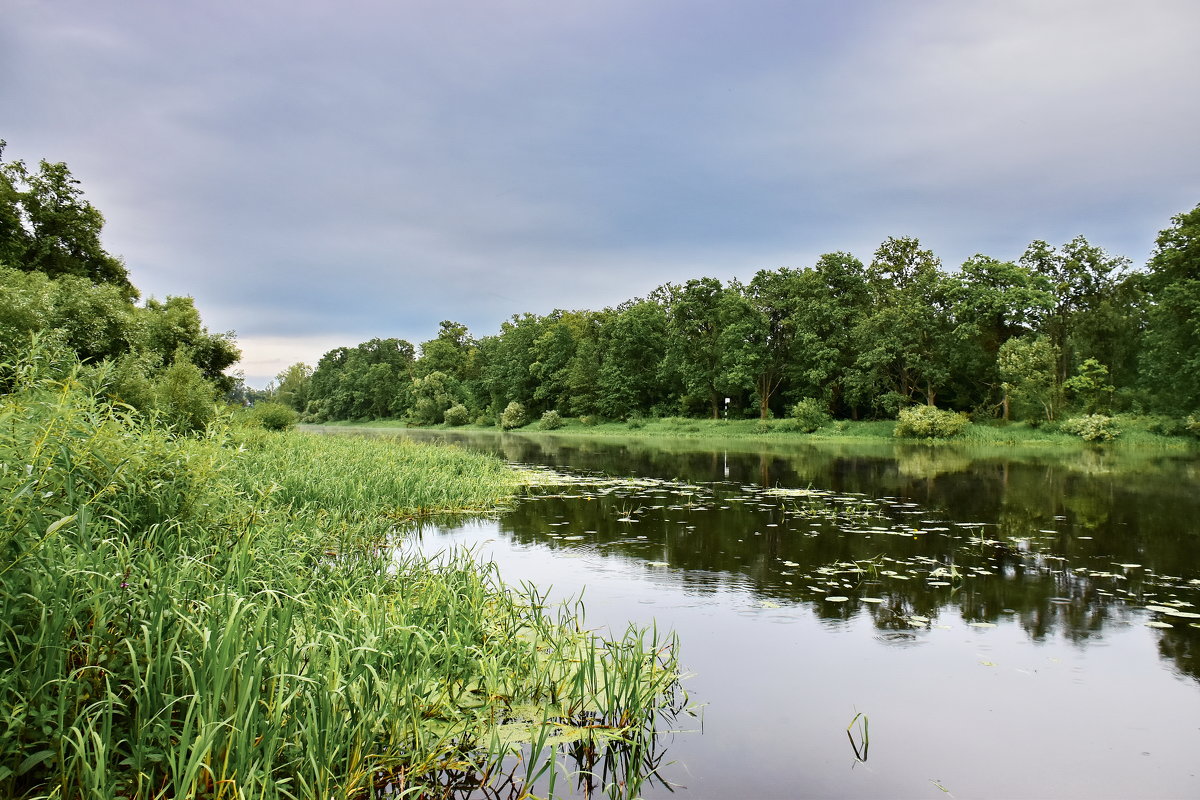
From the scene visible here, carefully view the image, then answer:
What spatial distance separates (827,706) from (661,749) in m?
1.48

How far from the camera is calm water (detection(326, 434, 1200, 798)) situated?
4.06 m

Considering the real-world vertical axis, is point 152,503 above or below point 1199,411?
below

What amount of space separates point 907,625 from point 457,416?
7600 centimetres

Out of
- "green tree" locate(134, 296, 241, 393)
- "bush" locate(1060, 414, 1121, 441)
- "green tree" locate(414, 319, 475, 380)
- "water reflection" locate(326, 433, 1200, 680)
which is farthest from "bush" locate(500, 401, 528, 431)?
"bush" locate(1060, 414, 1121, 441)

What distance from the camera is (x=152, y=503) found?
17.7ft

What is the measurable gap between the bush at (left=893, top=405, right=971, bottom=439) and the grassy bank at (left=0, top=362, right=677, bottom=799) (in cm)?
3794

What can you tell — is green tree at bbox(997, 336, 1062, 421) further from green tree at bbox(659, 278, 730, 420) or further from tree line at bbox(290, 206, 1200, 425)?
green tree at bbox(659, 278, 730, 420)

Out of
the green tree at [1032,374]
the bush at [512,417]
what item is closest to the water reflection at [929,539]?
the green tree at [1032,374]

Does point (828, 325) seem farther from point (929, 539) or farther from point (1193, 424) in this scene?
point (929, 539)

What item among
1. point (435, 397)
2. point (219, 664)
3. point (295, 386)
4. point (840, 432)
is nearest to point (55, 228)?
point (219, 664)

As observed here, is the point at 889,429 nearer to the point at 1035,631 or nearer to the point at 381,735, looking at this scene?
the point at 1035,631

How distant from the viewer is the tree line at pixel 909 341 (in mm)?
38125

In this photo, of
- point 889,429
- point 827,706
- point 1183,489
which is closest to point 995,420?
point 889,429

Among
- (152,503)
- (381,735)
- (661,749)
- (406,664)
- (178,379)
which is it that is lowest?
(661,749)
